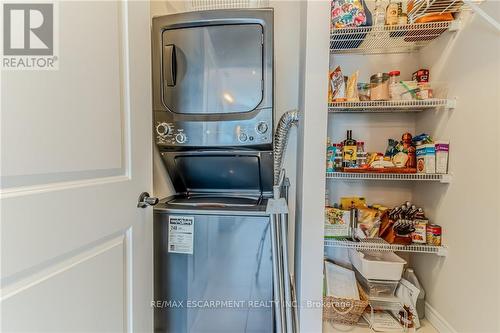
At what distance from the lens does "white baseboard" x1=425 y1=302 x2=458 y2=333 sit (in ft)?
4.00

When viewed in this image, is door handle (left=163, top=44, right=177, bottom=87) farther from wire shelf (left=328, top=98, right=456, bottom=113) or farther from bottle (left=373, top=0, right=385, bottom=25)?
bottle (left=373, top=0, right=385, bottom=25)

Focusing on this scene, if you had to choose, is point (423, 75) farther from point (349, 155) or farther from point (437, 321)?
point (437, 321)

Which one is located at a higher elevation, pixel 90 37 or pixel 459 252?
pixel 90 37

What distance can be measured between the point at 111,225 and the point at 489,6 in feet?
5.44

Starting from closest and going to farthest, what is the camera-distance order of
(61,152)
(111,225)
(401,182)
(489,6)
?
(61,152) → (111,225) → (489,6) → (401,182)

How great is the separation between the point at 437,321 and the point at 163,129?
Answer: 1773mm

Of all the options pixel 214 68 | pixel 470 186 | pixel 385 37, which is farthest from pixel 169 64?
pixel 470 186

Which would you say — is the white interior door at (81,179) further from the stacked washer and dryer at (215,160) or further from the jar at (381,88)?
the jar at (381,88)

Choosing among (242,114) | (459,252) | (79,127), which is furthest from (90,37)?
(459,252)

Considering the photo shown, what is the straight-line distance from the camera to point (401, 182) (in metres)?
1.57

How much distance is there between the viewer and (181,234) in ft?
Answer: 3.68

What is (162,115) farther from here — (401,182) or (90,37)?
(401,182)

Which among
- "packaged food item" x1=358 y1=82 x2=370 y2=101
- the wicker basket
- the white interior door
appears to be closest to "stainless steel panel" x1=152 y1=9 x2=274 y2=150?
the white interior door

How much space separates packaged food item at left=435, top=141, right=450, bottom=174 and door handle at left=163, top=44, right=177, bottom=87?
141 cm
